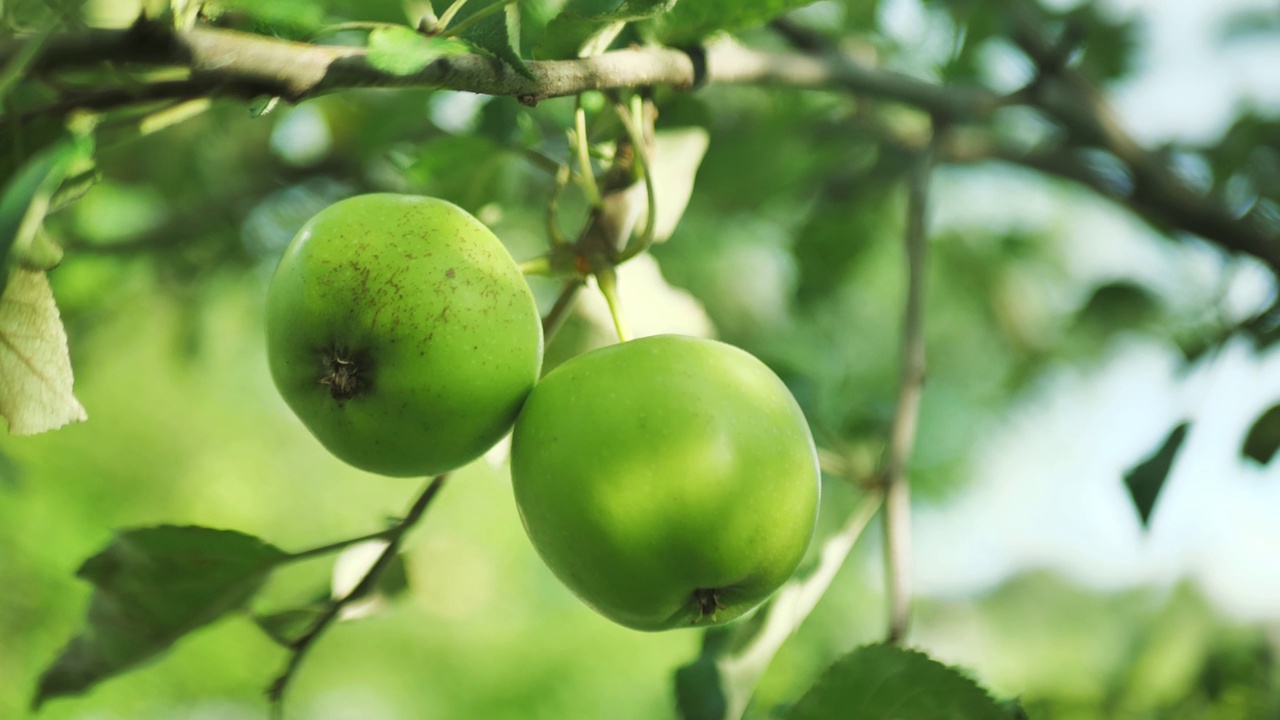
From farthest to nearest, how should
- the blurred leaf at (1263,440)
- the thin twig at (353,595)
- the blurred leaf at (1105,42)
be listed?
the blurred leaf at (1105,42)
the blurred leaf at (1263,440)
the thin twig at (353,595)

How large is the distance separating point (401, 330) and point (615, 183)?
0.22m

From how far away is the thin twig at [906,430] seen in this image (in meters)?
0.71

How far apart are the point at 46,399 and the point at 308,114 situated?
45.9 inches

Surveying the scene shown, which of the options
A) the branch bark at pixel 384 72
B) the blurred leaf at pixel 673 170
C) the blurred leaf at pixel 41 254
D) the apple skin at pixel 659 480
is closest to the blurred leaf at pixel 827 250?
the branch bark at pixel 384 72

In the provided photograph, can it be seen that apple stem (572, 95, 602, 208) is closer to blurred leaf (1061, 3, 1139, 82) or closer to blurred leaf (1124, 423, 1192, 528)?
blurred leaf (1124, 423, 1192, 528)

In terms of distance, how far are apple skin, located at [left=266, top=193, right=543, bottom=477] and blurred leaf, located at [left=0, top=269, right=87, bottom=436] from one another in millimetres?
143

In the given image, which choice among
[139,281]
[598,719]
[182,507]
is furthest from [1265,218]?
[182,507]

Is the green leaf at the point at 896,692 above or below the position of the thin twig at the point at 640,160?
below

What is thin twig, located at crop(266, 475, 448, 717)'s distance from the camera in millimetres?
626

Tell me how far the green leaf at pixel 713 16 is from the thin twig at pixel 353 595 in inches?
13.3

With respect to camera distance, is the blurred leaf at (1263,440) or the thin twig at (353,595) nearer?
the thin twig at (353,595)

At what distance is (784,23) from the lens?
107 cm

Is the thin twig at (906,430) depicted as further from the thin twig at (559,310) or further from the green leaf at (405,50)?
the green leaf at (405,50)

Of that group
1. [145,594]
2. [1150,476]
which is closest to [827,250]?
[1150,476]
